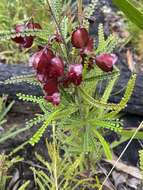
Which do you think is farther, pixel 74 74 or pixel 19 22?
pixel 19 22

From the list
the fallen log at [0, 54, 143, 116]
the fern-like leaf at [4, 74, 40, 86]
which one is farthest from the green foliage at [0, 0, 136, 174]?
the fallen log at [0, 54, 143, 116]

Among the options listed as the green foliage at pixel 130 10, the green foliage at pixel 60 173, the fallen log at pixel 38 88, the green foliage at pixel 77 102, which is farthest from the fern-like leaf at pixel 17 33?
the fallen log at pixel 38 88

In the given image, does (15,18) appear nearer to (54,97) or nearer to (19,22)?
(19,22)

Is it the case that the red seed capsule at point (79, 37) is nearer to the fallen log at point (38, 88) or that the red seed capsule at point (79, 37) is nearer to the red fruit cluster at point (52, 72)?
the red fruit cluster at point (52, 72)

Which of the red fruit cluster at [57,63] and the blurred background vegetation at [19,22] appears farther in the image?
the blurred background vegetation at [19,22]

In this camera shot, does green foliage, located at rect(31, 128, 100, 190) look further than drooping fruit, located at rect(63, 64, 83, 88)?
Yes

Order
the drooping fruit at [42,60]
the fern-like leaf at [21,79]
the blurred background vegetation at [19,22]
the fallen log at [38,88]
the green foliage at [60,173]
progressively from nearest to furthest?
the drooping fruit at [42,60]
the fern-like leaf at [21,79]
the green foliage at [60,173]
the fallen log at [38,88]
the blurred background vegetation at [19,22]

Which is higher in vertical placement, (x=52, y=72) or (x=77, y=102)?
(x=52, y=72)

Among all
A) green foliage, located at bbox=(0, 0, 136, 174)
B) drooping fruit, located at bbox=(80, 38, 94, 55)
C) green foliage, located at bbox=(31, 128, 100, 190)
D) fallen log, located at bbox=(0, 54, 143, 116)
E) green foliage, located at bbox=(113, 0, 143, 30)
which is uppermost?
green foliage, located at bbox=(113, 0, 143, 30)

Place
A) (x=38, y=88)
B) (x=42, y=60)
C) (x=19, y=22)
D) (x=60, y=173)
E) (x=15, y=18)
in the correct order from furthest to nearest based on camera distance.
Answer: (x=15, y=18)
(x=19, y=22)
(x=38, y=88)
(x=60, y=173)
(x=42, y=60)

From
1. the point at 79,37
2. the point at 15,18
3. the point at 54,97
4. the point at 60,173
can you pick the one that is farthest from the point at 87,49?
the point at 15,18

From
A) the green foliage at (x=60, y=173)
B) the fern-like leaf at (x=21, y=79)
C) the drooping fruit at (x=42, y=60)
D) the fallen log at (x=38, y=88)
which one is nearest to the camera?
the drooping fruit at (x=42, y=60)

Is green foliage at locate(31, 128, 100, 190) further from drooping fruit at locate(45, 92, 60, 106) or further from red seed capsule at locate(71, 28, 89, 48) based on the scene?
red seed capsule at locate(71, 28, 89, 48)

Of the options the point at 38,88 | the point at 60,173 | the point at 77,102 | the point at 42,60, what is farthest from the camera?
the point at 38,88
